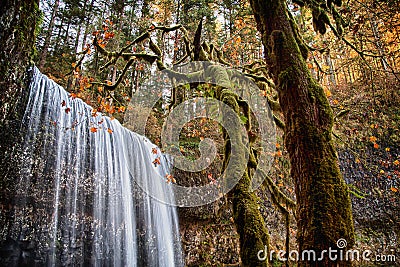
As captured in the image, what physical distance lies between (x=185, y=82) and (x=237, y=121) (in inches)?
39.7

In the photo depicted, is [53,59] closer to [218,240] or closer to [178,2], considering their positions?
[178,2]

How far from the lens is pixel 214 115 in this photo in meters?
4.32

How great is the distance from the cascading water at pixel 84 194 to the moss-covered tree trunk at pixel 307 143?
431 cm

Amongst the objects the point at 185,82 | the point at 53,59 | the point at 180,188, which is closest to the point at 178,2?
the point at 53,59

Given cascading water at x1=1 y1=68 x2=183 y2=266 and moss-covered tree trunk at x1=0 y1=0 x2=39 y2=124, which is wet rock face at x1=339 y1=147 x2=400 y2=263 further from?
moss-covered tree trunk at x1=0 y1=0 x2=39 y2=124

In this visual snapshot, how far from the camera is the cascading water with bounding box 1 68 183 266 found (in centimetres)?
681

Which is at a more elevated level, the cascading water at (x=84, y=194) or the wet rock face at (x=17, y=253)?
the cascading water at (x=84, y=194)

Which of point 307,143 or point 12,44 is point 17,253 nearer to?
point 12,44

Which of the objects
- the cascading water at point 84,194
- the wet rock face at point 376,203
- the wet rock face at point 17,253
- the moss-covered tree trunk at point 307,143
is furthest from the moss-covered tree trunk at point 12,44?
the wet rock face at point 376,203

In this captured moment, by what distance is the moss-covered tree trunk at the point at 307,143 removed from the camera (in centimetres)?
198

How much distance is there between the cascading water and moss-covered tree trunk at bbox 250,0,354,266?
4313 millimetres

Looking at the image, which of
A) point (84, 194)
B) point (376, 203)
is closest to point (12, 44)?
point (84, 194)

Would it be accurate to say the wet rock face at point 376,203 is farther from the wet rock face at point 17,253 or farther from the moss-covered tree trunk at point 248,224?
the wet rock face at point 17,253

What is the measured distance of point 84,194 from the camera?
789 cm
